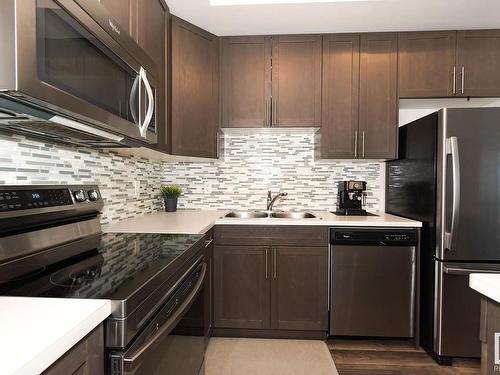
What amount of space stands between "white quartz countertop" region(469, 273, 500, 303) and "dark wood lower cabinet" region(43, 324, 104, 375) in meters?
0.93

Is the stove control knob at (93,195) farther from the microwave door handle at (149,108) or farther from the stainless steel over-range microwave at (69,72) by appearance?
the microwave door handle at (149,108)

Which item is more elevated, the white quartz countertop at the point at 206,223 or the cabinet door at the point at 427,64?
the cabinet door at the point at 427,64

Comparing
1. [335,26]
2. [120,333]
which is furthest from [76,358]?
[335,26]

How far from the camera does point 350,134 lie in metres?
2.29

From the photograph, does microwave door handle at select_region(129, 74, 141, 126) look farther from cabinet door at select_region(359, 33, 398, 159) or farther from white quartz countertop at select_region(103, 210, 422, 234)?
cabinet door at select_region(359, 33, 398, 159)

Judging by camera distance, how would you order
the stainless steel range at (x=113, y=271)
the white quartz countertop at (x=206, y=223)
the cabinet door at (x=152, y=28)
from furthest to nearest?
1. the white quartz countertop at (x=206, y=223)
2. the cabinet door at (x=152, y=28)
3. the stainless steel range at (x=113, y=271)

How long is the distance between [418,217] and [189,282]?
1.69 metres

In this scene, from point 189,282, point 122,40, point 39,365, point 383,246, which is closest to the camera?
point 39,365

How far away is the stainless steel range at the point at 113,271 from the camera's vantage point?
0.71m

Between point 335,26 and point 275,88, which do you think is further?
point 275,88

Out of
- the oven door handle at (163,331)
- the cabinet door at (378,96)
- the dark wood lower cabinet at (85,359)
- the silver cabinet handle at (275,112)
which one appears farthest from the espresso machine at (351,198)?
the dark wood lower cabinet at (85,359)

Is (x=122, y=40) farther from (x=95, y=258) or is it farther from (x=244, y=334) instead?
(x=244, y=334)

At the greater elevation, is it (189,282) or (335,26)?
(335,26)

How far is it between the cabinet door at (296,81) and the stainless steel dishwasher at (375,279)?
0.94 m
